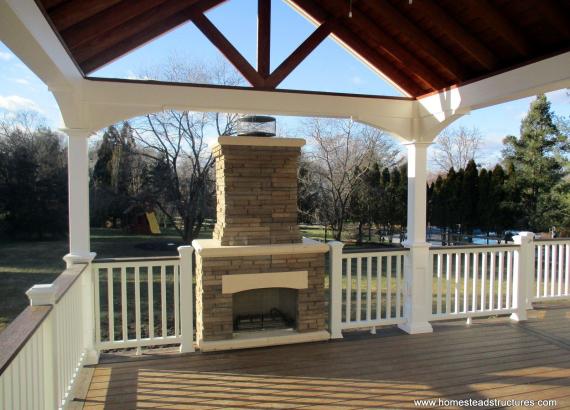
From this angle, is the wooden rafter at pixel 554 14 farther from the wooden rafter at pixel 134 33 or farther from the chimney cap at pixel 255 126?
the wooden rafter at pixel 134 33

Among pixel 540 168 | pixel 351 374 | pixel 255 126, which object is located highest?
pixel 540 168

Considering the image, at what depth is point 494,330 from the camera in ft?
15.2

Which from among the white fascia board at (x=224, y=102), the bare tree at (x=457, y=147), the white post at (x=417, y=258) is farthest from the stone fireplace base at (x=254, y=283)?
the bare tree at (x=457, y=147)

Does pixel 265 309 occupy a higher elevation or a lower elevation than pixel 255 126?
lower

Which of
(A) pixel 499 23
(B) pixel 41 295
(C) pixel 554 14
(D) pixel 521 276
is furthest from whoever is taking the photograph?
(D) pixel 521 276

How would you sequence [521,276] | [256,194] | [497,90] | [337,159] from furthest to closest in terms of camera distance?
[337,159] < [521,276] < [256,194] < [497,90]

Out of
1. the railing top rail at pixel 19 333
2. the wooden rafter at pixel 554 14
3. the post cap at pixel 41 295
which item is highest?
the wooden rafter at pixel 554 14

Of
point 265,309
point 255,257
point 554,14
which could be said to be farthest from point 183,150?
point 554,14

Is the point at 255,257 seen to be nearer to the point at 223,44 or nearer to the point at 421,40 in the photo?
the point at 223,44

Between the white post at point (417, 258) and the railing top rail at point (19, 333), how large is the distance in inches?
140

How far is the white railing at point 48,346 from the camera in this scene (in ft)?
5.68

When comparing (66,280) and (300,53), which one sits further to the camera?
(300,53)

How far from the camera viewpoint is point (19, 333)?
73.0 inches

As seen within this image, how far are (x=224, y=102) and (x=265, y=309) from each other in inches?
82.3
